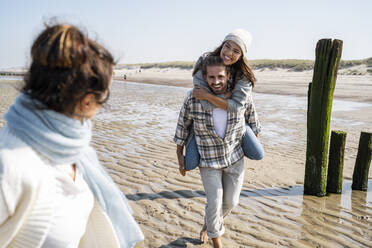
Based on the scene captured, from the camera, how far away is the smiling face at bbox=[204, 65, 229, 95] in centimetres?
303

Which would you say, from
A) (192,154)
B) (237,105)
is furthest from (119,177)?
(237,105)

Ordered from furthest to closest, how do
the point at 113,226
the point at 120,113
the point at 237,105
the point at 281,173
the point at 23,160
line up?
the point at 120,113 < the point at 281,173 < the point at 237,105 < the point at 113,226 < the point at 23,160

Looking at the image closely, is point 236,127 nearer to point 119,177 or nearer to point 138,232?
point 138,232

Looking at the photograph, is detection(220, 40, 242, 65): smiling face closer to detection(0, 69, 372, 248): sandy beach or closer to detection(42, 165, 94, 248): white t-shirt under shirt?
detection(0, 69, 372, 248): sandy beach

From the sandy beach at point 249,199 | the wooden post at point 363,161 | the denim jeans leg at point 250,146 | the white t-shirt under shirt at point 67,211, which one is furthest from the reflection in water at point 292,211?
the denim jeans leg at point 250,146

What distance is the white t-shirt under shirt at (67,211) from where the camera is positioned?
1488 mm

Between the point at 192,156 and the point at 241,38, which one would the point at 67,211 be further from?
the point at 241,38

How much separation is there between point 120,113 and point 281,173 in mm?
7230

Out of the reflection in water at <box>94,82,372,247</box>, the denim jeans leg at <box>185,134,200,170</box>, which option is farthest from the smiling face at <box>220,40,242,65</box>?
the reflection in water at <box>94,82,372,247</box>

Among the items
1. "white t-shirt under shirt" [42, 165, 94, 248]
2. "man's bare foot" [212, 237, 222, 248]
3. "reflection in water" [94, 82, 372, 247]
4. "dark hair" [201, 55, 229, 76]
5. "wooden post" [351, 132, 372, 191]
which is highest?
"dark hair" [201, 55, 229, 76]

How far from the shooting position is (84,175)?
1757 mm

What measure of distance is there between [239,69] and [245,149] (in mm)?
792

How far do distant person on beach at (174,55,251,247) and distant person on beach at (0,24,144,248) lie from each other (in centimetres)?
171

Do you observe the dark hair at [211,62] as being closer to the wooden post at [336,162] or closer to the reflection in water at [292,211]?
the reflection in water at [292,211]
